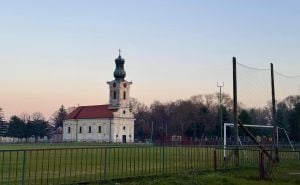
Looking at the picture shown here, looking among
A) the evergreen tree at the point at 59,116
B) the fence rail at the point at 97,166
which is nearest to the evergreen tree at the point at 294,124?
the fence rail at the point at 97,166

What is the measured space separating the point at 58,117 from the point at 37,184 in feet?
437

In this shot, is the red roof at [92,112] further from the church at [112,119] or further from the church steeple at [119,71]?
the church steeple at [119,71]

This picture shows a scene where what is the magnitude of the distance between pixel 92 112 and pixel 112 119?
9.80 metres

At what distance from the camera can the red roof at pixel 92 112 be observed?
109312mm

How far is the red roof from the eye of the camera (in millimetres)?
109312

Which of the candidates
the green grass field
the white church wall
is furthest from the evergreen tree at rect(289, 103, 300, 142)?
the white church wall

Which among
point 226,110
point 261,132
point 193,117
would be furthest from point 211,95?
point 261,132

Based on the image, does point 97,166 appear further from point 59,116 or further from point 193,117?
point 59,116

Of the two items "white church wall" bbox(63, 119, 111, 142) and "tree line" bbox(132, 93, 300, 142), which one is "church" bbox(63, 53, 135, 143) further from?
"tree line" bbox(132, 93, 300, 142)

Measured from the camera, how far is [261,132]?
6500 cm

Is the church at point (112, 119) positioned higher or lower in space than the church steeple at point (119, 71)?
lower

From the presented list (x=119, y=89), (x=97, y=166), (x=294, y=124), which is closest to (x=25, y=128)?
(x=119, y=89)

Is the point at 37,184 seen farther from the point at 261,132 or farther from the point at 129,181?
the point at 261,132

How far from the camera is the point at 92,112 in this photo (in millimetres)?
113562
